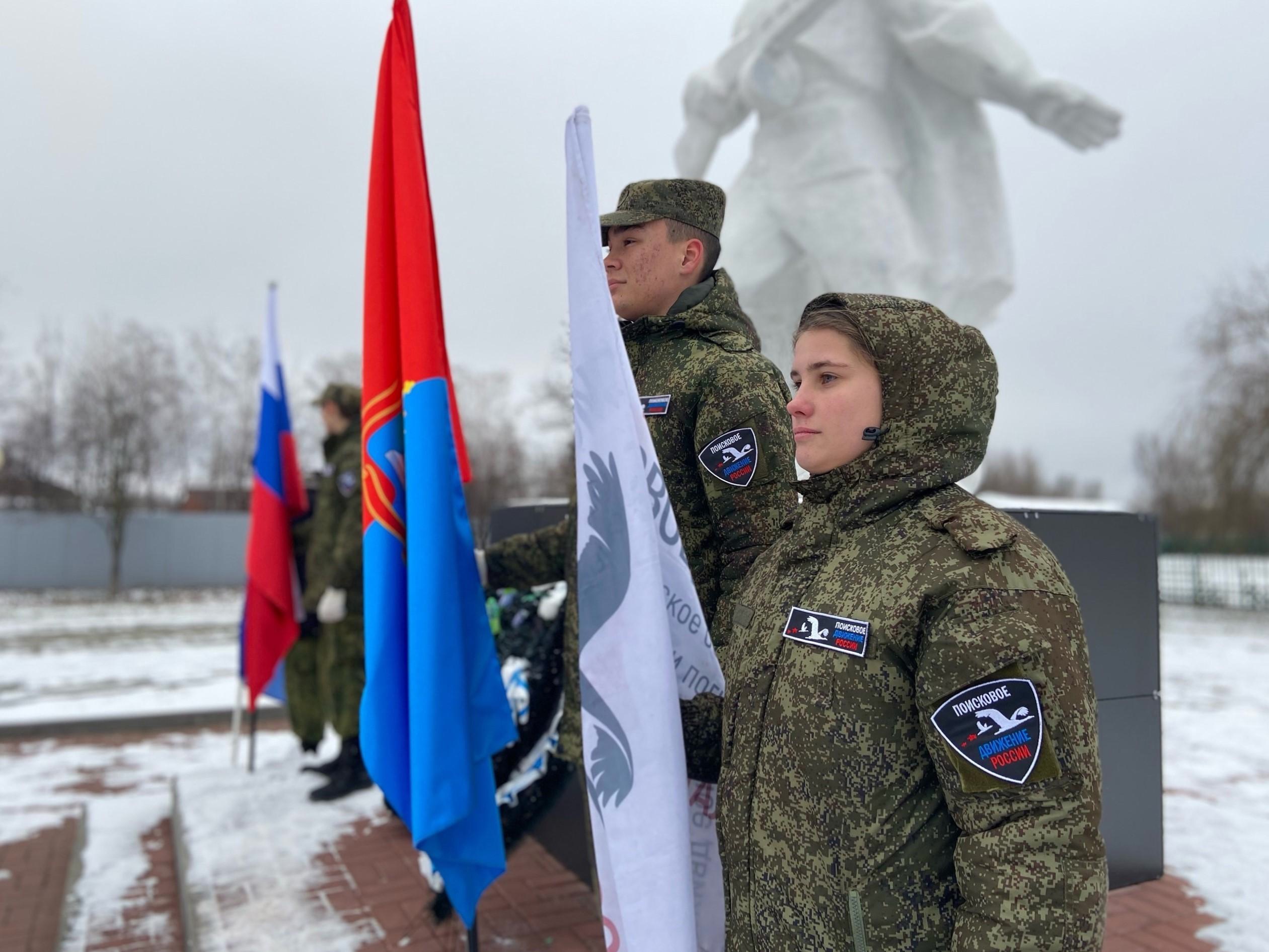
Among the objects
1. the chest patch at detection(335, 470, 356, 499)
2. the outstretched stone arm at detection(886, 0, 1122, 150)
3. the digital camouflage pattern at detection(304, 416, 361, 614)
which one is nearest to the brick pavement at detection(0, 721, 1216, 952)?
the digital camouflage pattern at detection(304, 416, 361, 614)

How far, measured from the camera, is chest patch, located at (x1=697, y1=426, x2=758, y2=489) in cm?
206

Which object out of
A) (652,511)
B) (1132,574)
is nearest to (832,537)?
(652,511)

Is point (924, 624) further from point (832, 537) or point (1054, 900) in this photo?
point (1054, 900)

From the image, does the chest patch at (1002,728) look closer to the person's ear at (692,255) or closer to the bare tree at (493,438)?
the person's ear at (692,255)

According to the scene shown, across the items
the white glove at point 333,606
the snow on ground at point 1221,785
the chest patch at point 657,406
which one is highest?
the chest patch at point 657,406

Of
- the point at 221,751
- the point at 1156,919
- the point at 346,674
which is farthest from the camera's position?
the point at 221,751

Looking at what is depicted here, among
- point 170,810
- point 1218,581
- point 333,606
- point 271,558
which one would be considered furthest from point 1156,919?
point 1218,581

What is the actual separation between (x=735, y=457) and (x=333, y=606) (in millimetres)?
3454

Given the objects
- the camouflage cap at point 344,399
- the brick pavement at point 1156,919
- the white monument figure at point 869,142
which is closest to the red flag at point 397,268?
the camouflage cap at point 344,399

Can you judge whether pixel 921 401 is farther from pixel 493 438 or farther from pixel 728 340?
pixel 493 438

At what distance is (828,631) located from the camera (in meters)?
1.43

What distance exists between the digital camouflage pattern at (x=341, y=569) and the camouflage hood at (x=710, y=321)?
120 inches

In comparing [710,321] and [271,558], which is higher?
[710,321]

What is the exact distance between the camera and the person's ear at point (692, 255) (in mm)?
2287
